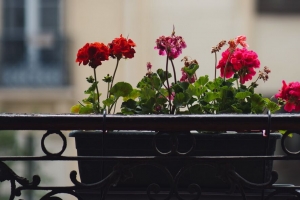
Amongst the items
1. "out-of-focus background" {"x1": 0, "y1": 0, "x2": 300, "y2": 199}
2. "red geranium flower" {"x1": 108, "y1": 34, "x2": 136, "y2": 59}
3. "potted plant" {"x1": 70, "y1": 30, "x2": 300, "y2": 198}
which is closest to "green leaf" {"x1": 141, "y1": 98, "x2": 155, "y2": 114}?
"potted plant" {"x1": 70, "y1": 30, "x2": 300, "y2": 198}

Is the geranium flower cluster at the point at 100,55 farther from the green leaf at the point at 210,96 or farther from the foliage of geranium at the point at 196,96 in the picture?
the green leaf at the point at 210,96

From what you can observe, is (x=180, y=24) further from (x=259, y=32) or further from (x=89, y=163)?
(x=89, y=163)

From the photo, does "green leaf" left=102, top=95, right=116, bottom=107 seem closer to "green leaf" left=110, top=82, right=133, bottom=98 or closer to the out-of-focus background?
"green leaf" left=110, top=82, right=133, bottom=98

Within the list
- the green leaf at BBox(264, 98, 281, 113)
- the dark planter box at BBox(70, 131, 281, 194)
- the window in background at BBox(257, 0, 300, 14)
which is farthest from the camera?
the window in background at BBox(257, 0, 300, 14)

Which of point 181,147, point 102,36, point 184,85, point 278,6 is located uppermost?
point 278,6

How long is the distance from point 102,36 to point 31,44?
72 cm

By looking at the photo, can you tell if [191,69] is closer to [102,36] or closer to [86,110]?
[86,110]

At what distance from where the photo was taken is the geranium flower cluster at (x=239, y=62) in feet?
4.67

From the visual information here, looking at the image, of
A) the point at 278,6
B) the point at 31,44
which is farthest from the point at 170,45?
the point at 31,44

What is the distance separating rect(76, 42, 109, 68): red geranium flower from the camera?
1.36m

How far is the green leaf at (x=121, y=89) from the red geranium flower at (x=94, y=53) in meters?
0.05

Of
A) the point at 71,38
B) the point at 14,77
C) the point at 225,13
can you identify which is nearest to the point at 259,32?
the point at 225,13

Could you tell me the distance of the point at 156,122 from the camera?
111 cm

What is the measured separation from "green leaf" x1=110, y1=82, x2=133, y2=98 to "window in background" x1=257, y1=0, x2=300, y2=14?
→ 236 inches
